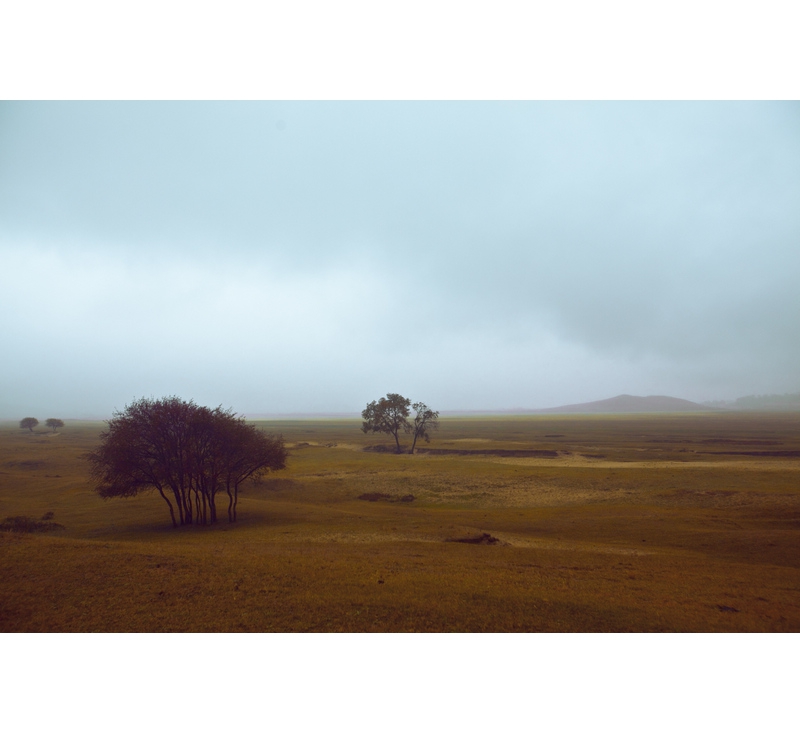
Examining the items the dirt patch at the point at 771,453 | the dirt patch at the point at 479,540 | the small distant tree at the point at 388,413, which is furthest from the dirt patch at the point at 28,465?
the dirt patch at the point at 771,453

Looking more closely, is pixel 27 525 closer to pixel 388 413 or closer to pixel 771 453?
pixel 388 413

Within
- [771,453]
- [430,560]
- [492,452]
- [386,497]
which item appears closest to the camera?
[430,560]

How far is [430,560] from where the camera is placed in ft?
62.5

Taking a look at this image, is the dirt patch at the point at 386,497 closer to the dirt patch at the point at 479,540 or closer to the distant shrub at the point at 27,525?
the dirt patch at the point at 479,540

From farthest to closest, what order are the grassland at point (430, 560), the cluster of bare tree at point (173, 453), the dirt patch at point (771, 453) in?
1. the dirt patch at point (771, 453)
2. the cluster of bare tree at point (173, 453)
3. the grassland at point (430, 560)

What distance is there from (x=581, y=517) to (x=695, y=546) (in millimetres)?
9691

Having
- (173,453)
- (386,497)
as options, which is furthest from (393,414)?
(173,453)

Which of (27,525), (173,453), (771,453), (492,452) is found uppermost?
(173,453)

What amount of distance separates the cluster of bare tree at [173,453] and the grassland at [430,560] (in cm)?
301

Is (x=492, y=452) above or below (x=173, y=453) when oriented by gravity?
below

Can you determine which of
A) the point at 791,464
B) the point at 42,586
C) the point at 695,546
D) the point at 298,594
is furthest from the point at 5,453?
the point at 791,464

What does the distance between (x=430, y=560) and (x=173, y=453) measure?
25.9m

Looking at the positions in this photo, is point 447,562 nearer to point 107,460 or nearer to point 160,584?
point 160,584

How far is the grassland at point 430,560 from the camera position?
40.1 ft
